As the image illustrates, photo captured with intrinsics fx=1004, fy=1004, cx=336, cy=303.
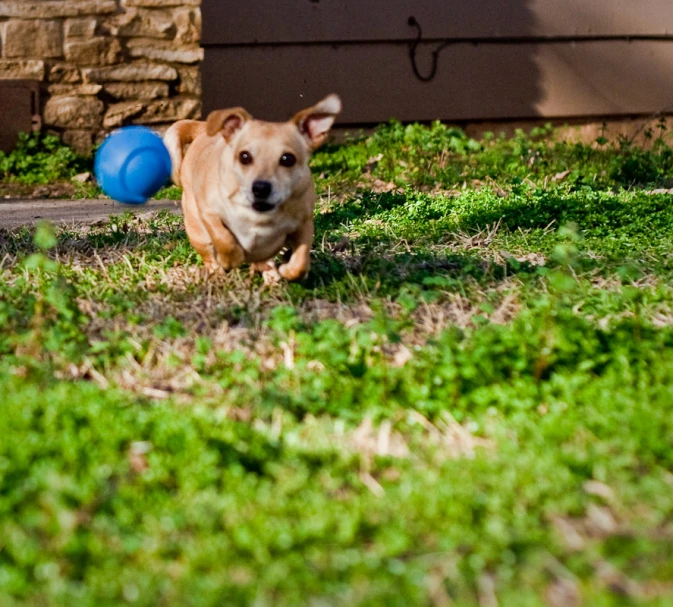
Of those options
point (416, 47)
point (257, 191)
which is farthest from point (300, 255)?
point (416, 47)

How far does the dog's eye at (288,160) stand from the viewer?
16.0 feet

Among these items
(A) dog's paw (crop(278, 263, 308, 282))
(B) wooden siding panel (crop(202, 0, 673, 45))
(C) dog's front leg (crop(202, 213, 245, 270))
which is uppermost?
(B) wooden siding panel (crop(202, 0, 673, 45))

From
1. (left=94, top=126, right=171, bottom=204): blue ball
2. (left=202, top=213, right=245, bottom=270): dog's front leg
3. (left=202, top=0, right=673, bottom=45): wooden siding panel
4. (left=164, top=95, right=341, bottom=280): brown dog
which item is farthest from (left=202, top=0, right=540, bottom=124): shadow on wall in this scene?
(left=202, top=213, right=245, bottom=270): dog's front leg

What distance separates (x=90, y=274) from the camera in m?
5.38

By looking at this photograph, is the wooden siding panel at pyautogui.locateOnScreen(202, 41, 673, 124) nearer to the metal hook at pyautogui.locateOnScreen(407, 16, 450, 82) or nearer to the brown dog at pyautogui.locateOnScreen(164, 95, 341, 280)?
the metal hook at pyautogui.locateOnScreen(407, 16, 450, 82)

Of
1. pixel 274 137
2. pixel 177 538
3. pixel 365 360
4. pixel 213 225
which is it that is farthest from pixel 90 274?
pixel 177 538

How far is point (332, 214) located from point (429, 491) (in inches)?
168

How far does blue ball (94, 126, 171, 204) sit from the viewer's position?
574cm

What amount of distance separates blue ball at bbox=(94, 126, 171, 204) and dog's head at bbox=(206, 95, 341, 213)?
0.79 m

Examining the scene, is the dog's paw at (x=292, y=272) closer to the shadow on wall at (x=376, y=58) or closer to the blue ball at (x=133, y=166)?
the blue ball at (x=133, y=166)

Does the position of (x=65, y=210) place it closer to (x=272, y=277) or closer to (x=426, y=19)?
(x=272, y=277)

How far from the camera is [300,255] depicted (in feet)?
16.6

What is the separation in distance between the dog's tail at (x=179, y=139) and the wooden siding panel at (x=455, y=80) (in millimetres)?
4213

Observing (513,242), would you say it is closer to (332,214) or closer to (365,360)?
(332,214)
